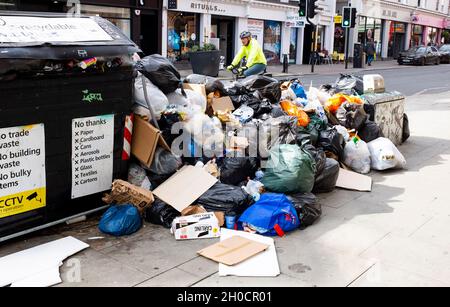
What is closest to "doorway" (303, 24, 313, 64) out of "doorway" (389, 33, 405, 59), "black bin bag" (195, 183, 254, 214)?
"doorway" (389, 33, 405, 59)

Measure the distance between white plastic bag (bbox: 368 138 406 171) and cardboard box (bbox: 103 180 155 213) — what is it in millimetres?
3321

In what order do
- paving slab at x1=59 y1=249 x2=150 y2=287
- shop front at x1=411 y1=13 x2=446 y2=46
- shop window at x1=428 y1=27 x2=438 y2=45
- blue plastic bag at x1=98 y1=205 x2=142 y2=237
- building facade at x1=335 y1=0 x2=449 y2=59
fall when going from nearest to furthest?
paving slab at x1=59 y1=249 x2=150 y2=287, blue plastic bag at x1=98 y1=205 x2=142 y2=237, building facade at x1=335 y1=0 x2=449 y2=59, shop front at x1=411 y1=13 x2=446 y2=46, shop window at x1=428 y1=27 x2=438 y2=45

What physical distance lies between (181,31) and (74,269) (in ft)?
67.6

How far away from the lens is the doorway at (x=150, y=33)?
2156 cm

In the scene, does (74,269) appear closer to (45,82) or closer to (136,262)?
(136,262)

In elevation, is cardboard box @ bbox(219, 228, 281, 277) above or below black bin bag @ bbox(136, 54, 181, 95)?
below

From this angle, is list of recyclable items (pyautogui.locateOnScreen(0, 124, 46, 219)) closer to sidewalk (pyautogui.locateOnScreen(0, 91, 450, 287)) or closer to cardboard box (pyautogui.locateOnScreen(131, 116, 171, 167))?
sidewalk (pyautogui.locateOnScreen(0, 91, 450, 287))

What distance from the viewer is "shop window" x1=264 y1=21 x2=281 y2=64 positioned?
28.4 meters

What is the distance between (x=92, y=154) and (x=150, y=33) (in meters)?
18.4

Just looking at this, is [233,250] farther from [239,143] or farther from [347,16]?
[347,16]

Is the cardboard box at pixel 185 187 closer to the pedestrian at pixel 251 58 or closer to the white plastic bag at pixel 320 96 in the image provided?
the white plastic bag at pixel 320 96

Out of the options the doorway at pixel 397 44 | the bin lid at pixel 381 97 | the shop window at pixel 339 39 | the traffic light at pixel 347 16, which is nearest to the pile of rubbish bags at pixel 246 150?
the bin lid at pixel 381 97

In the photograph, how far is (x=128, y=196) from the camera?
440 cm

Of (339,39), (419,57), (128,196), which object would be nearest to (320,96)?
(128,196)
